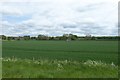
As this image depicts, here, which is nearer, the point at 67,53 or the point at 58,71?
the point at 58,71

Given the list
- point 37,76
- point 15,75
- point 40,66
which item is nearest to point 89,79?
point 37,76

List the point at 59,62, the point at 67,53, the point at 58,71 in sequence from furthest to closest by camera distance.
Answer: the point at 67,53 → the point at 59,62 → the point at 58,71

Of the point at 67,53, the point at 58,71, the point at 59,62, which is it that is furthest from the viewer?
the point at 67,53

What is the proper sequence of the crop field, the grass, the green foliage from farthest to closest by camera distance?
the green foliage < the crop field < the grass

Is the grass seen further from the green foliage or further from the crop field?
the green foliage

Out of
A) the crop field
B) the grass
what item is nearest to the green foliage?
the crop field

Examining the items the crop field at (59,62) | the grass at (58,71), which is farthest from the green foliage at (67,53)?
the grass at (58,71)

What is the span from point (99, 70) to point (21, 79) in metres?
5.25

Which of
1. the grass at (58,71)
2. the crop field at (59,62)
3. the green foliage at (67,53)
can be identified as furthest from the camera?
the green foliage at (67,53)

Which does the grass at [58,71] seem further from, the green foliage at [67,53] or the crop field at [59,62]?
the green foliage at [67,53]

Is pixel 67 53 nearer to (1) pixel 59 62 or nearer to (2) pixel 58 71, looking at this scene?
(1) pixel 59 62

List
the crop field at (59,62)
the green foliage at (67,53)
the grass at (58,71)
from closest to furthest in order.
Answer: the grass at (58,71) → the crop field at (59,62) → the green foliage at (67,53)

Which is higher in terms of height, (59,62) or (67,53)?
(59,62)

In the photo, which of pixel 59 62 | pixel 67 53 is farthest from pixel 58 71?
pixel 67 53
